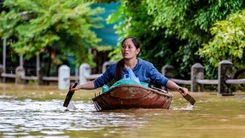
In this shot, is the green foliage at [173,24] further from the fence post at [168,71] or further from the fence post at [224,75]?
the fence post at [224,75]

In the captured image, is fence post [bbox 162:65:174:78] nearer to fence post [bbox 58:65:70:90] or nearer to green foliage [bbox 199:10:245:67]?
green foliage [bbox 199:10:245:67]

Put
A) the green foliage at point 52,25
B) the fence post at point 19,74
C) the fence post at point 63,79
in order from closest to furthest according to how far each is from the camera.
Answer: the fence post at point 63,79, the green foliage at point 52,25, the fence post at point 19,74

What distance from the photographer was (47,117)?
12133 millimetres

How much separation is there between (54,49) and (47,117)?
21963 mm

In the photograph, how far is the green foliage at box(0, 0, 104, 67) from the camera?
1214 inches

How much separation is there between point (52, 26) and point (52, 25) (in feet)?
0.83

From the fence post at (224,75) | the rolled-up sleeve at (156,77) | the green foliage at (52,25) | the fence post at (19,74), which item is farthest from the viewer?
the fence post at (19,74)

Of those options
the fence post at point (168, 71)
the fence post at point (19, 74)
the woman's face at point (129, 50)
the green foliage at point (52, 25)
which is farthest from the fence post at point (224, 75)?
the fence post at point (19, 74)

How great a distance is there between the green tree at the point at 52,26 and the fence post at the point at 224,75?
995 cm

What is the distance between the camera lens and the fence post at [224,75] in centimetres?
2097

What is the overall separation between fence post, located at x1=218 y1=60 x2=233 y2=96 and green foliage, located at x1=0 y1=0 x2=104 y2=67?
995cm

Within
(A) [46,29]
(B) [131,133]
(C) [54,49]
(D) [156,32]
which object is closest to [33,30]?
(A) [46,29]

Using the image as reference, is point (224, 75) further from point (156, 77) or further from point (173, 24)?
point (156, 77)

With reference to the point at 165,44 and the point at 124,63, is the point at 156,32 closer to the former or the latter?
the point at 165,44
